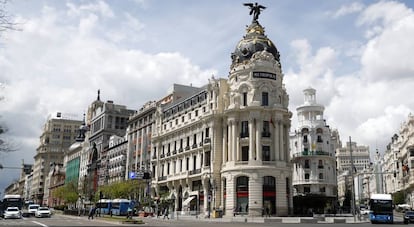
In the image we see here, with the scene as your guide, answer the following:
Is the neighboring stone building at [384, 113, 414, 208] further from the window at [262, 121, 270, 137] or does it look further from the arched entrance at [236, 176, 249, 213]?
the arched entrance at [236, 176, 249, 213]

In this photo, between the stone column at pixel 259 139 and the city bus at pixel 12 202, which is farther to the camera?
the stone column at pixel 259 139

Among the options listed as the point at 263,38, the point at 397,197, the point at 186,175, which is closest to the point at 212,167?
the point at 186,175

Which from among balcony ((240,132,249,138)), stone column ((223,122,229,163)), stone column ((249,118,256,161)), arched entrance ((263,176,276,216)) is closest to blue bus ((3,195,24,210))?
stone column ((223,122,229,163))

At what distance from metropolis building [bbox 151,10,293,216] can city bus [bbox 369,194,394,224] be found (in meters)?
19.4

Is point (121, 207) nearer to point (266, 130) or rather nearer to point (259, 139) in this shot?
point (259, 139)

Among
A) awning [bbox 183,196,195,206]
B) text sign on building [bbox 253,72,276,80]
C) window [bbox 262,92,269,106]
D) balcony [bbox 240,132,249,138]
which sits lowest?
awning [bbox 183,196,195,206]

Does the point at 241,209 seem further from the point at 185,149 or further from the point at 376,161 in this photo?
the point at 376,161

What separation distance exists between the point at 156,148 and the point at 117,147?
2696cm

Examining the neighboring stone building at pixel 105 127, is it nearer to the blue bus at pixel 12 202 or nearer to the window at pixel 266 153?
the blue bus at pixel 12 202

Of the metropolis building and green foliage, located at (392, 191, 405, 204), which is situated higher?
the metropolis building

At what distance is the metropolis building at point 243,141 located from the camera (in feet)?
225

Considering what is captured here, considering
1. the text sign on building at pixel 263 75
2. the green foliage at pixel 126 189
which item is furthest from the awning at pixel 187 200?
the text sign on building at pixel 263 75

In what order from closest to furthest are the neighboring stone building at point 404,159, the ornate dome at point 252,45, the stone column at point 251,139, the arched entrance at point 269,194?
the arched entrance at point 269,194 → the stone column at point 251,139 → the ornate dome at point 252,45 → the neighboring stone building at point 404,159

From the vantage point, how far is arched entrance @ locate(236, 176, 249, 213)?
68062 mm
